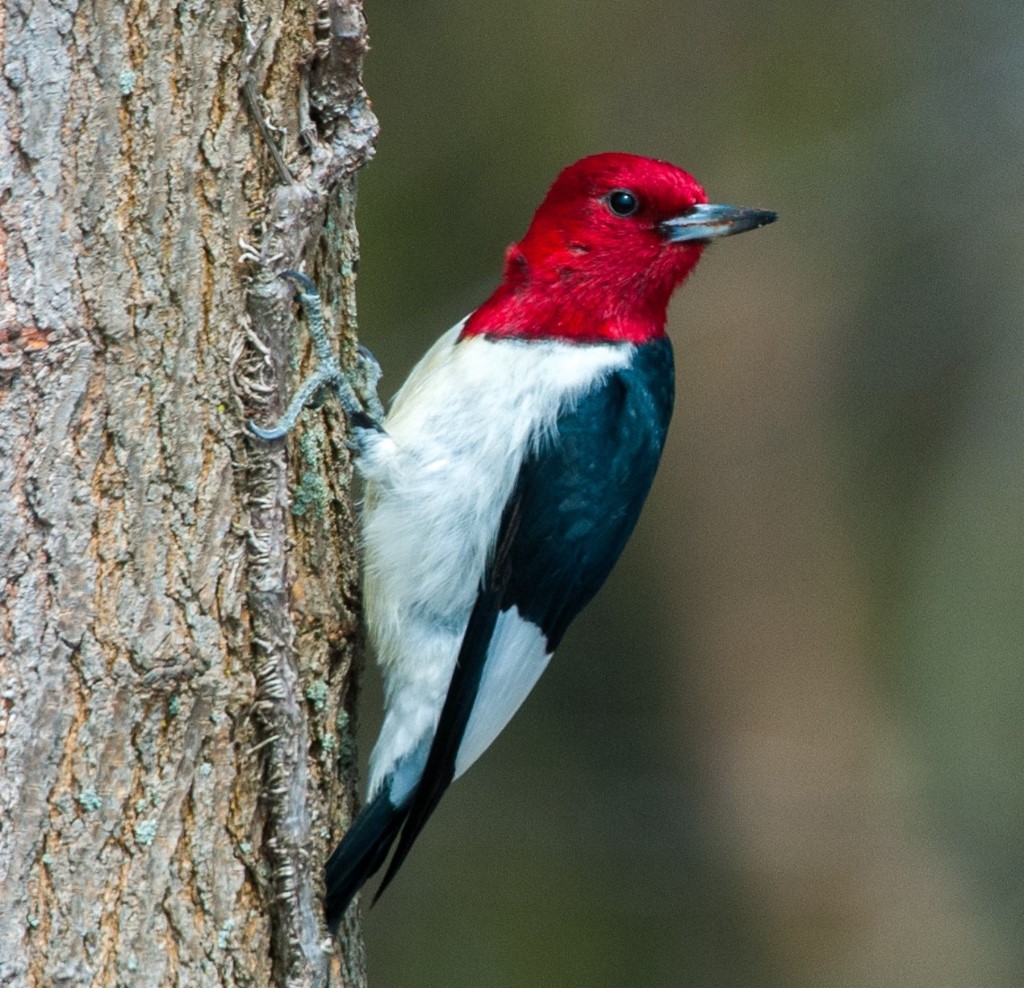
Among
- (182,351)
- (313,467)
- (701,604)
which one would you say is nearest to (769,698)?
(701,604)

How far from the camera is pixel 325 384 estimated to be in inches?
103

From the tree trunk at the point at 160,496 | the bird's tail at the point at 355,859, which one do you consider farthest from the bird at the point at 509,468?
the tree trunk at the point at 160,496

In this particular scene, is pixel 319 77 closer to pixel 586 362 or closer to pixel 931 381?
pixel 586 362

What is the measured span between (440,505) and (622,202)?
80 centimetres

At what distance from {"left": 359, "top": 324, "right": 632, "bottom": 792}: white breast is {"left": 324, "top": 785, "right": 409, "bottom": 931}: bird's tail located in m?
0.13

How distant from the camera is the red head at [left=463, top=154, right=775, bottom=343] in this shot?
309cm

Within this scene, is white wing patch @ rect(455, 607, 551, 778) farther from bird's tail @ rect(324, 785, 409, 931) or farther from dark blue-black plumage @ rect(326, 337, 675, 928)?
bird's tail @ rect(324, 785, 409, 931)

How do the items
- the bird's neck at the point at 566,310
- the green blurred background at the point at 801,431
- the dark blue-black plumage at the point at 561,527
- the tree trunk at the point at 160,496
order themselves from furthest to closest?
the green blurred background at the point at 801,431
the bird's neck at the point at 566,310
the dark blue-black plumage at the point at 561,527
the tree trunk at the point at 160,496

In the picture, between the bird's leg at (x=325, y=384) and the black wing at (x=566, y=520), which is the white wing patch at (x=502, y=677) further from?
the bird's leg at (x=325, y=384)

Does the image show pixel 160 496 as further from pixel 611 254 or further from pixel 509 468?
pixel 611 254

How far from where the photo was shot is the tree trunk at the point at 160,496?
215 centimetres

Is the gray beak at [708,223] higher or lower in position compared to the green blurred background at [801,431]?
higher

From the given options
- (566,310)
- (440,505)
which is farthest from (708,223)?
(440,505)

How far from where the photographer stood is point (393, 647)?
2.75m
